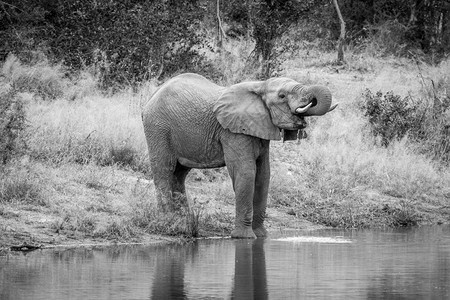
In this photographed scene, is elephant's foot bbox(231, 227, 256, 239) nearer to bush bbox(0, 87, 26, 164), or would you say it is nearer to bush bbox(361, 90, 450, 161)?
bush bbox(0, 87, 26, 164)

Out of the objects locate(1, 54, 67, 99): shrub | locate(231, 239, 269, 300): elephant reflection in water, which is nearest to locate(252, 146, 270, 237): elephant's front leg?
locate(231, 239, 269, 300): elephant reflection in water

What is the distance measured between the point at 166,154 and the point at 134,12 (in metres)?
8.15

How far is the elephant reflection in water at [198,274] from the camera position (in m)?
9.84

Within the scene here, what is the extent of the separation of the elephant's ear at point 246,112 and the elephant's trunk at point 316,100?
0.44 metres

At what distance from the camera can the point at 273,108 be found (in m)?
13.9

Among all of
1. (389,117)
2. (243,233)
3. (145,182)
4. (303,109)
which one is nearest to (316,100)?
(303,109)

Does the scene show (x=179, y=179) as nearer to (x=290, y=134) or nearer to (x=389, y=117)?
(x=290, y=134)

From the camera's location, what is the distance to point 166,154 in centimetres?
1457

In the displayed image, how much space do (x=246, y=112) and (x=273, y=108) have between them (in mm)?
319

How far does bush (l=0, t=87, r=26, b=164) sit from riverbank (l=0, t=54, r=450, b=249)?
0.15 m

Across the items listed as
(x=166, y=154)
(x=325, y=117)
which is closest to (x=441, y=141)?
(x=325, y=117)

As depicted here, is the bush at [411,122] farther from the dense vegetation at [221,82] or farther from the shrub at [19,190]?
the shrub at [19,190]

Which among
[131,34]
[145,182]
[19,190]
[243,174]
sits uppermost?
[131,34]

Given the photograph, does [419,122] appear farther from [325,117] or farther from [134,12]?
[134,12]
